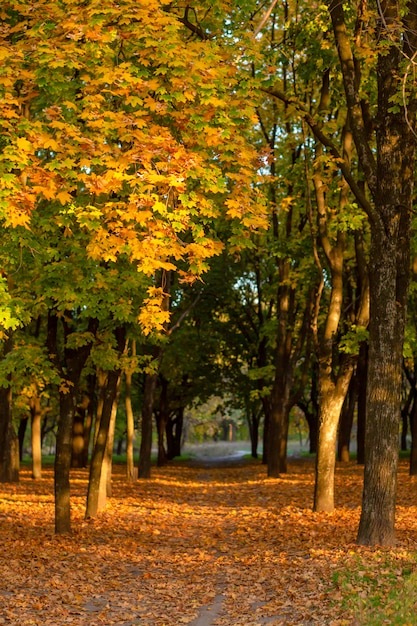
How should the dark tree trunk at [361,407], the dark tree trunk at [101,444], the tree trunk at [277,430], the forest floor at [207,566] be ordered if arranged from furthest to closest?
the dark tree trunk at [361,407]
the tree trunk at [277,430]
the dark tree trunk at [101,444]
the forest floor at [207,566]

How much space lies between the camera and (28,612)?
9.88 meters

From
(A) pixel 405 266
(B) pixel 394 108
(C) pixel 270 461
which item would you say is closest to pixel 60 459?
(A) pixel 405 266

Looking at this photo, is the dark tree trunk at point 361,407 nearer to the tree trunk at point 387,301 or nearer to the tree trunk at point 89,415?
the tree trunk at point 89,415

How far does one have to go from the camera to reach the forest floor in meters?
9.27

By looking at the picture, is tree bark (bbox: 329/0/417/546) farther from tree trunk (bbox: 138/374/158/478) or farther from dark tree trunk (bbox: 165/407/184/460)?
dark tree trunk (bbox: 165/407/184/460)

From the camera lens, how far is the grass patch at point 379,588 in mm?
7973

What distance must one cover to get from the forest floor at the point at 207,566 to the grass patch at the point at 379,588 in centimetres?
2

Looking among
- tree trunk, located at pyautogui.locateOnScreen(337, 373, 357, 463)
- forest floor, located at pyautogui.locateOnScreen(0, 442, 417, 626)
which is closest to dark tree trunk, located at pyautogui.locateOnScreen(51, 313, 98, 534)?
forest floor, located at pyautogui.locateOnScreen(0, 442, 417, 626)

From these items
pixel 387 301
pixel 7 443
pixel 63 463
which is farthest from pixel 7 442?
pixel 387 301

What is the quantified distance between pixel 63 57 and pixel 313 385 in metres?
33.4

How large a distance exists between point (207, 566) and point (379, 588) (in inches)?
162

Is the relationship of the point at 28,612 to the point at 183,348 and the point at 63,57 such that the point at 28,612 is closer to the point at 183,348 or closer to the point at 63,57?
the point at 63,57

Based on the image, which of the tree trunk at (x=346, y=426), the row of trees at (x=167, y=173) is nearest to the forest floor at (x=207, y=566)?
the row of trees at (x=167, y=173)

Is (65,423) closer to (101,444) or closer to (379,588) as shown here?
(101,444)
